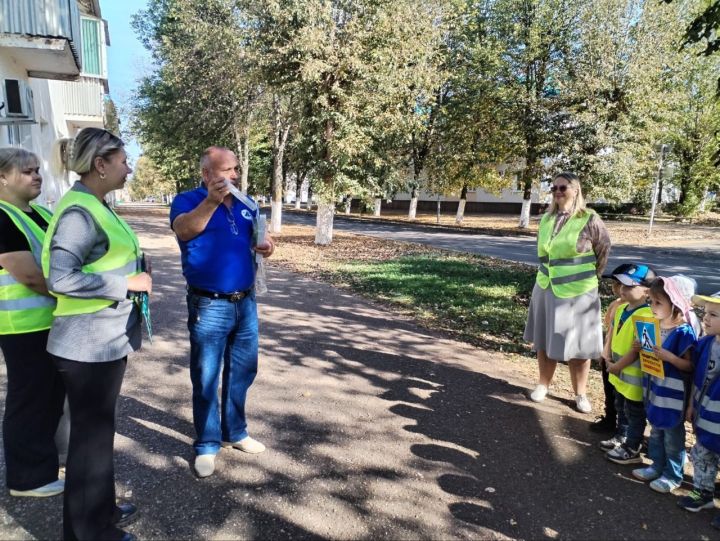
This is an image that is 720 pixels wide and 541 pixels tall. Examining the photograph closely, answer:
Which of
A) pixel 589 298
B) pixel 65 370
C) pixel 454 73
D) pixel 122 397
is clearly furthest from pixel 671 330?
pixel 454 73

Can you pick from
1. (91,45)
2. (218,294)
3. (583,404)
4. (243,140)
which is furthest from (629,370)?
(243,140)

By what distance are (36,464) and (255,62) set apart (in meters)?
15.4

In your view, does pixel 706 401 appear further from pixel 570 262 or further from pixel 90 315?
pixel 90 315

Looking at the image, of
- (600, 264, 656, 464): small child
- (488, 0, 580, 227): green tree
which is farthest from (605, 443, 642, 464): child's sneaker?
(488, 0, 580, 227): green tree

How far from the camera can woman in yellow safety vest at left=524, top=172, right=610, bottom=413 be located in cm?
405

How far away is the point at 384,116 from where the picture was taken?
1625cm

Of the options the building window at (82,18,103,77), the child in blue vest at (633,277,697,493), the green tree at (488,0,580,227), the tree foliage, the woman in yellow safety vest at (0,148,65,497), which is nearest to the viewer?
the woman in yellow safety vest at (0,148,65,497)

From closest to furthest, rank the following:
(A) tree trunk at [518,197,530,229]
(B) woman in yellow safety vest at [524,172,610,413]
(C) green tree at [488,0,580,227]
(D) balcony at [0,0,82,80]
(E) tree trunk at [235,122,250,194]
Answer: (B) woman in yellow safety vest at [524,172,610,413], (D) balcony at [0,0,82,80], (C) green tree at [488,0,580,227], (E) tree trunk at [235,122,250,194], (A) tree trunk at [518,197,530,229]

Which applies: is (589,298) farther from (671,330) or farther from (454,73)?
(454,73)

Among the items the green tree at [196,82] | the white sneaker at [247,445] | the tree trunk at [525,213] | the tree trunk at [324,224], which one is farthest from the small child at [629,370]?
the tree trunk at [525,213]

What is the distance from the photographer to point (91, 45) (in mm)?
16266

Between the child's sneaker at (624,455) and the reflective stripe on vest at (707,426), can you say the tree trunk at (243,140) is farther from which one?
the reflective stripe on vest at (707,426)

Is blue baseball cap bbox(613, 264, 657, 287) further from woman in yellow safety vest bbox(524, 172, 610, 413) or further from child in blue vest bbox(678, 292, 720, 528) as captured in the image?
woman in yellow safety vest bbox(524, 172, 610, 413)

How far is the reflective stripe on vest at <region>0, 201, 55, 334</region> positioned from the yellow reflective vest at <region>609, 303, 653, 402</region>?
143 inches
